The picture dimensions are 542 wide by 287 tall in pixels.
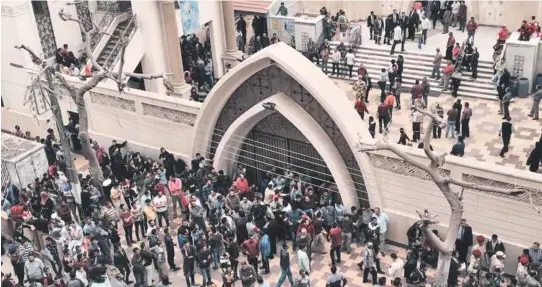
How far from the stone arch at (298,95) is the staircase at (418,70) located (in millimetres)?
9667

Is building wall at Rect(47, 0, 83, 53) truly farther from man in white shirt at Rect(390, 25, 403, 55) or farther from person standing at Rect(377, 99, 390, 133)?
man in white shirt at Rect(390, 25, 403, 55)

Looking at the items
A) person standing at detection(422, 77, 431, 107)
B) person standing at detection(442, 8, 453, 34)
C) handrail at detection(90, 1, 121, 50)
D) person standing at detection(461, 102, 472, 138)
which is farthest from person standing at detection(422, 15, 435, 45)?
handrail at detection(90, 1, 121, 50)

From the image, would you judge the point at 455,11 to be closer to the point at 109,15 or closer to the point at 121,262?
the point at 109,15

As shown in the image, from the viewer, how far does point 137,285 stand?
19.0 metres

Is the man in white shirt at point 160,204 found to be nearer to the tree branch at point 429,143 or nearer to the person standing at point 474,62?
the tree branch at point 429,143

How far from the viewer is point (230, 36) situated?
1271 inches

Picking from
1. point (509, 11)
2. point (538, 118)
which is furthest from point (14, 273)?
point (509, 11)

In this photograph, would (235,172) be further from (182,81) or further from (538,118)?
(538,118)

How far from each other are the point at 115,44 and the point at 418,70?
1263 cm

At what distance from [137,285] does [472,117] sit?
14.6 m

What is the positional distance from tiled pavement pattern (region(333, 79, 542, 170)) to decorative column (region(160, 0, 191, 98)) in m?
6.94

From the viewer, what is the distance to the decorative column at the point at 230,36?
3183 centimetres

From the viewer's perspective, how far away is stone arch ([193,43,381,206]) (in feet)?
66.3

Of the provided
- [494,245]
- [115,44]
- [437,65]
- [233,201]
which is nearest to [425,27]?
[437,65]
